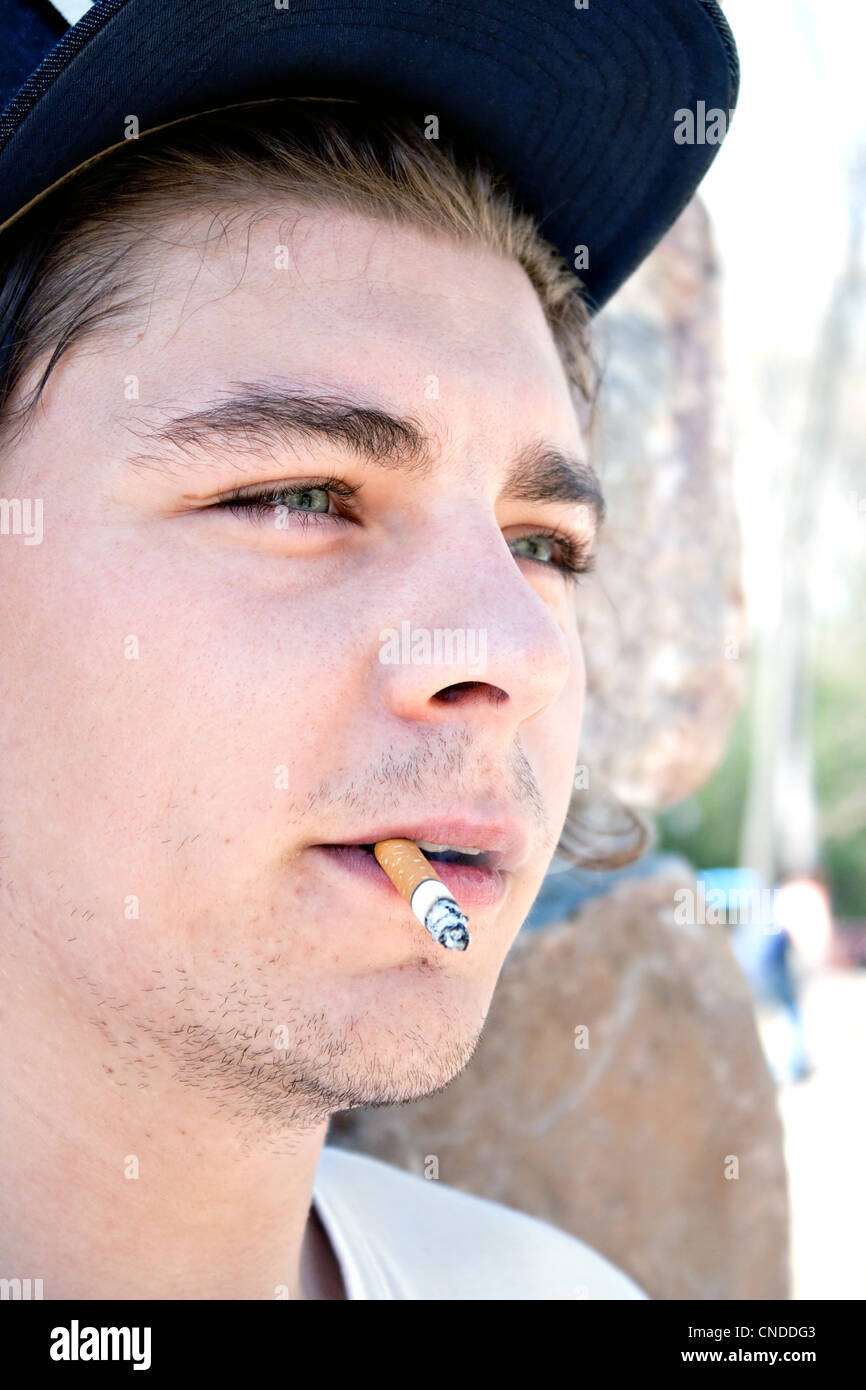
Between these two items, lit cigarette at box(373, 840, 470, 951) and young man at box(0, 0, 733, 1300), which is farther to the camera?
young man at box(0, 0, 733, 1300)

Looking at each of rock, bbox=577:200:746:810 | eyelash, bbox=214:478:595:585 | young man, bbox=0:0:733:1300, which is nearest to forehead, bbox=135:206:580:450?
young man, bbox=0:0:733:1300

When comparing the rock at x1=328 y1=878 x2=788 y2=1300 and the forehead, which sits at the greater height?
the forehead

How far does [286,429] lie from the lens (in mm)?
1214

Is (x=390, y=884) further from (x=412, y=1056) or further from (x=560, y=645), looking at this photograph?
(x=560, y=645)

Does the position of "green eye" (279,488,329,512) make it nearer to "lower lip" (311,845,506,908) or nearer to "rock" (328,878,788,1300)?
"lower lip" (311,845,506,908)

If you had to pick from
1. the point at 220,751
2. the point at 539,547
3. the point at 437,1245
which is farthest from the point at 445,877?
the point at 437,1245

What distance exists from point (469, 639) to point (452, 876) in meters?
0.27

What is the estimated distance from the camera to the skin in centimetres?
117

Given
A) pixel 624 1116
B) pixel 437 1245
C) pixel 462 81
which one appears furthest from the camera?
pixel 624 1116

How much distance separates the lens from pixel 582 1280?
71.1 inches

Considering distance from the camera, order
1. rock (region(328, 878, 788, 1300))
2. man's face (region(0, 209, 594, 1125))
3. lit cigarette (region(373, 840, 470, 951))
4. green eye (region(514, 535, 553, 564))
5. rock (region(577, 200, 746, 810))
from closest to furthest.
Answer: lit cigarette (region(373, 840, 470, 951)), man's face (region(0, 209, 594, 1125)), green eye (region(514, 535, 553, 564)), rock (region(328, 878, 788, 1300)), rock (region(577, 200, 746, 810))

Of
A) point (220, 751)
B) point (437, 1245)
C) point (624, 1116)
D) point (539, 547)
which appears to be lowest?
point (437, 1245)

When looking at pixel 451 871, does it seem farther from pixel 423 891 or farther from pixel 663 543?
pixel 663 543

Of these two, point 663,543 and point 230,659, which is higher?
point 663,543
